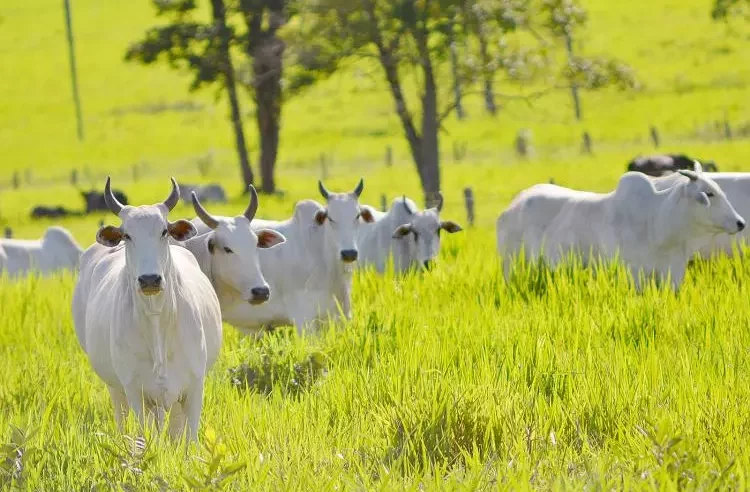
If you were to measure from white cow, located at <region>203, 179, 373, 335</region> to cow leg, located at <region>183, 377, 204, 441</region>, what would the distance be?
Answer: 283cm

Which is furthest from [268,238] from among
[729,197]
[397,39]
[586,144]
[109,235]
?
[586,144]

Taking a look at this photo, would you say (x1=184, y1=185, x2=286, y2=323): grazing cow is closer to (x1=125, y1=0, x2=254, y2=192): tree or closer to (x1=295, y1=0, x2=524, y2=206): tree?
(x1=295, y1=0, x2=524, y2=206): tree

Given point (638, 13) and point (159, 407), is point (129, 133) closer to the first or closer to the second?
point (638, 13)

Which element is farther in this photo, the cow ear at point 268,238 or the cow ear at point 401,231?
the cow ear at point 401,231

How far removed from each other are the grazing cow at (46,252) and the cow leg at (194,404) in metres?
11.1

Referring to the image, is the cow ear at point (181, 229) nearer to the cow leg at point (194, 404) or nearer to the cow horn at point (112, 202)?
the cow horn at point (112, 202)

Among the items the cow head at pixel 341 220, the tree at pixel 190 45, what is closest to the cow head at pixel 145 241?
the cow head at pixel 341 220

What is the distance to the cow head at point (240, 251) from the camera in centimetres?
683

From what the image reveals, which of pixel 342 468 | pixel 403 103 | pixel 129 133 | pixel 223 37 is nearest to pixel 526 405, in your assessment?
pixel 342 468

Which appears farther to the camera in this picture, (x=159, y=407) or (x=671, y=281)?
(x=671, y=281)

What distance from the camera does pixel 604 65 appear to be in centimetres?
1992

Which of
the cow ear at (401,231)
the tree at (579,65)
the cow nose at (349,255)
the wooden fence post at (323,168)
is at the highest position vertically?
the tree at (579,65)

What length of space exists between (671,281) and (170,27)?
21.4 meters

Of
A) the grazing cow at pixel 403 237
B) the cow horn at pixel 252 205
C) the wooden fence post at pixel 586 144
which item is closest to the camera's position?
the cow horn at pixel 252 205
